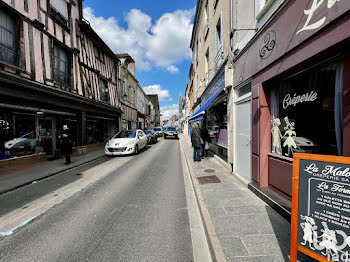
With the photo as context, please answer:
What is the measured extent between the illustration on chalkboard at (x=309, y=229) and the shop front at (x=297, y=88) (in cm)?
111

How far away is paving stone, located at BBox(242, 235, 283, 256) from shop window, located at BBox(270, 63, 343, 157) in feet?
5.59

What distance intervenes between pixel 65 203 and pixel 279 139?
5132mm

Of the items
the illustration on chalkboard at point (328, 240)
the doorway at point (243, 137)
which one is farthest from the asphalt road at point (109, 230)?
the doorway at point (243, 137)

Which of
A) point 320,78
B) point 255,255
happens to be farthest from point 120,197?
point 320,78

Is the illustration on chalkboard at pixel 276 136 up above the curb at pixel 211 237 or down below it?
above

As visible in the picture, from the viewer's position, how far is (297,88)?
336 cm

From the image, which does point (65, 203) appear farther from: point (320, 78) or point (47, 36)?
point (47, 36)

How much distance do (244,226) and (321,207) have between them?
1308mm

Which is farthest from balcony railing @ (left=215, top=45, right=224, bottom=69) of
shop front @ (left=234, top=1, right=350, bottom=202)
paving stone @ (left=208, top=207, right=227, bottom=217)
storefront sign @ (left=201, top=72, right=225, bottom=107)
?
paving stone @ (left=208, top=207, right=227, bottom=217)

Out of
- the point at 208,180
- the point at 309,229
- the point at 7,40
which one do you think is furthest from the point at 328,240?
the point at 7,40

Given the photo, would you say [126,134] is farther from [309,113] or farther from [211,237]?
[309,113]

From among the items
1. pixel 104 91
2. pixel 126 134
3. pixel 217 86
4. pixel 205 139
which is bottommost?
pixel 205 139

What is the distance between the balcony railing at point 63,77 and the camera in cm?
892

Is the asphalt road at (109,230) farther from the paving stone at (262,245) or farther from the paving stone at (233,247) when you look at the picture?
the paving stone at (262,245)
